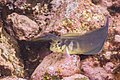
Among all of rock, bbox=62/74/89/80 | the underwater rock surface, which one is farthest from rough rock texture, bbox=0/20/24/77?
rock, bbox=62/74/89/80

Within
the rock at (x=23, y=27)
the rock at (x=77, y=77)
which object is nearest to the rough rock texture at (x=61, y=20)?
the rock at (x=23, y=27)

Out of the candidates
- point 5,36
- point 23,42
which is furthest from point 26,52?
point 5,36

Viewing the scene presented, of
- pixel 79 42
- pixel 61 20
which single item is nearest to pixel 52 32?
pixel 61 20

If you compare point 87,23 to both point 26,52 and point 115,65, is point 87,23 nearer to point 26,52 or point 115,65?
point 115,65

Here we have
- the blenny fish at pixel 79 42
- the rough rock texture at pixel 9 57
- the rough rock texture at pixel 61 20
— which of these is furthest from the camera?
the rough rock texture at pixel 61 20

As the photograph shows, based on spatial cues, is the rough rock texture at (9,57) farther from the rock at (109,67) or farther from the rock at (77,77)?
the rock at (109,67)

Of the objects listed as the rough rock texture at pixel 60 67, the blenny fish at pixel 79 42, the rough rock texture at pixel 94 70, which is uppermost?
the blenny fish at pixel 79 42

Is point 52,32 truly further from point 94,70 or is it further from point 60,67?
point 94,70
